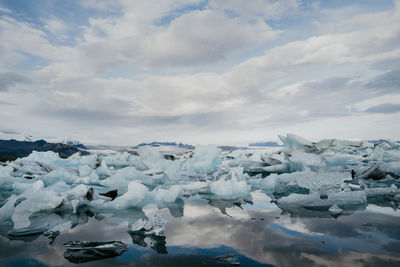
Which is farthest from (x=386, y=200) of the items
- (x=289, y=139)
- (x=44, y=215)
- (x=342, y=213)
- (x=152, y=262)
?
(x=289, y=139)

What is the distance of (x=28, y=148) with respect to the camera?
2633 inches

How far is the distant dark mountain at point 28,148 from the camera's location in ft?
145

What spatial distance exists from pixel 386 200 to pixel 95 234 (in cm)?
311

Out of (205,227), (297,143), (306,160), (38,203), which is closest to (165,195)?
(205,227)

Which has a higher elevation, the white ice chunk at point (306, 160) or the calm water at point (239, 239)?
the white ice chunk at point (306, 160)

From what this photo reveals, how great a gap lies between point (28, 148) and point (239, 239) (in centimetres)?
8010

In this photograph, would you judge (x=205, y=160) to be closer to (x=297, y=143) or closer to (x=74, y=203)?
(x=297, y=143)

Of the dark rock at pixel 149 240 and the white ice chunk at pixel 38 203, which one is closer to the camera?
the dark rock at pixel 149 240

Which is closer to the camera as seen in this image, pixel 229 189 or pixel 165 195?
pixel 165 195

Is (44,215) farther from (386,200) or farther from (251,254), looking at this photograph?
(386,200)

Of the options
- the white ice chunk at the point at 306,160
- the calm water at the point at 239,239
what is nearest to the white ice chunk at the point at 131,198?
the calm water at the point at 239,239

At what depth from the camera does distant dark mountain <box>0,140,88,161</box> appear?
44.1 m

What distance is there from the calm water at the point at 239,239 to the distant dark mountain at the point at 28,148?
148 ft

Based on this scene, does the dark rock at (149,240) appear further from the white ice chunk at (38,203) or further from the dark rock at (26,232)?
the white ice chunk at (38,203)
